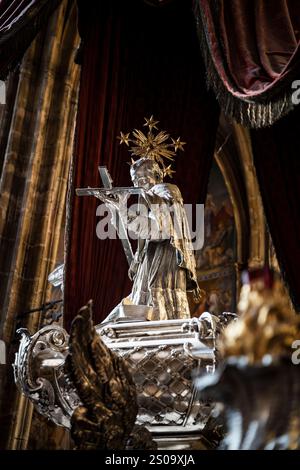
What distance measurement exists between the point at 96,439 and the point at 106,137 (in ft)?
9.89

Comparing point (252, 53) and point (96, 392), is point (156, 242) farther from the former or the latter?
point (96, 392)

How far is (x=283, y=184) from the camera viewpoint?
4.38 meters

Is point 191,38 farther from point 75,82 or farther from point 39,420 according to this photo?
point 39,420

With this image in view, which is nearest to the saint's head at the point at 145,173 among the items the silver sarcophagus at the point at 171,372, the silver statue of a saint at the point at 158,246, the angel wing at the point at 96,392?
the silver statue of a saint at the point at 158,246

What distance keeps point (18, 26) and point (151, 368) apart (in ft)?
9.09

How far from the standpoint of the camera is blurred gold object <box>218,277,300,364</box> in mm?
1858

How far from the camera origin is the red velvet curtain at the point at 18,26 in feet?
15.7

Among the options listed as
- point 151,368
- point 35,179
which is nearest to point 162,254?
point 151,368

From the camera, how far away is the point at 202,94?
18.2 ft

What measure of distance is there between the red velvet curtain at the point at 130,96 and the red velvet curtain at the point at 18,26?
0.52 meters

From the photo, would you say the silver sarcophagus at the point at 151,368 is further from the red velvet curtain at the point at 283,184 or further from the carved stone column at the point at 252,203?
the carved stone column at the point at 252,203

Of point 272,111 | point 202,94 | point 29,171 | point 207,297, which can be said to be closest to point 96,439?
point 272,111

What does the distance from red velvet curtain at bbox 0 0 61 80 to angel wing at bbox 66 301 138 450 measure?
2.68 m

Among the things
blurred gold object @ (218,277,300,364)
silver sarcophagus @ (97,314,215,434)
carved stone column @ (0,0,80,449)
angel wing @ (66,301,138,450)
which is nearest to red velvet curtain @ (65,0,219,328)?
carved stone column @ (0,0,80,449)
